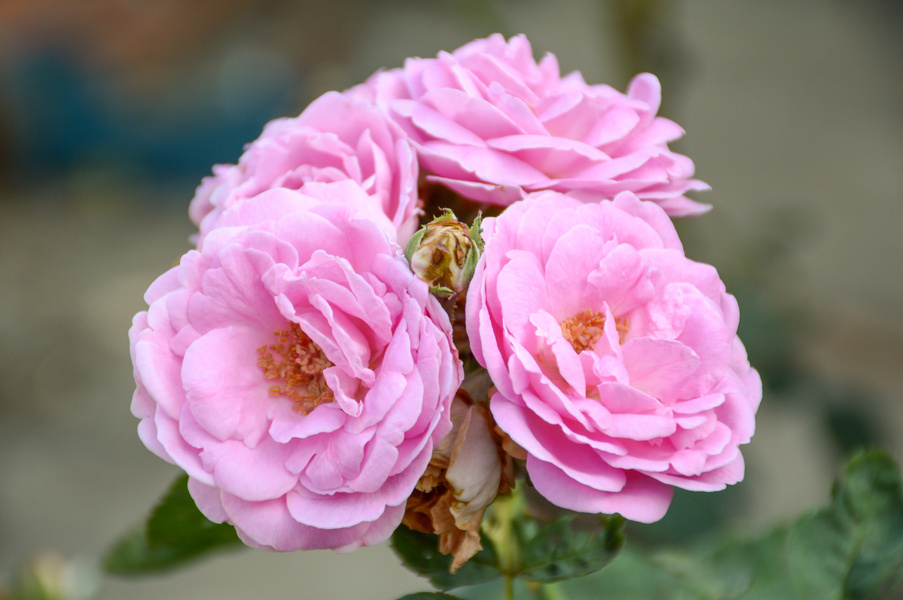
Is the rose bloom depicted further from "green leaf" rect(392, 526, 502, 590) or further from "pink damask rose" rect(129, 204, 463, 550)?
"green leaf" rect(392, 526, 502, 590)

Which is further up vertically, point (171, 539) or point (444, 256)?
point (444, 256)

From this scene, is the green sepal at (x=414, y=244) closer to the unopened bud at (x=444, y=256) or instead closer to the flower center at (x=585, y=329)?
the unopened bud at (x=444, y=256)

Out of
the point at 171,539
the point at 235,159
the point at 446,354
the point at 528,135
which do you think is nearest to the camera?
the point at 446,354

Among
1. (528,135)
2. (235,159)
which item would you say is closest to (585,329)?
(528,135)

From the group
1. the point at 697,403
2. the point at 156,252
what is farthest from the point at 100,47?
the point at 697,403

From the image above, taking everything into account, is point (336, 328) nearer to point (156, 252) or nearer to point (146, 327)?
point (146, 327)

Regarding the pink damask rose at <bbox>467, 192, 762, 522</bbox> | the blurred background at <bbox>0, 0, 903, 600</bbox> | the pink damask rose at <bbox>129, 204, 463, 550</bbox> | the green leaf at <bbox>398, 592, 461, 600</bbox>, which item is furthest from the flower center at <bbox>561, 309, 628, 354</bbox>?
the blurred background at <bbox>0, 0, 903, 600</bbox>

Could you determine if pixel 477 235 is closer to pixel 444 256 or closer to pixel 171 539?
pixel 444 256

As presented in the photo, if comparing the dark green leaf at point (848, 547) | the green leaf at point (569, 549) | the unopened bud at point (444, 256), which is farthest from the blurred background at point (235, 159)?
the unopened bud at point (444, 256)
